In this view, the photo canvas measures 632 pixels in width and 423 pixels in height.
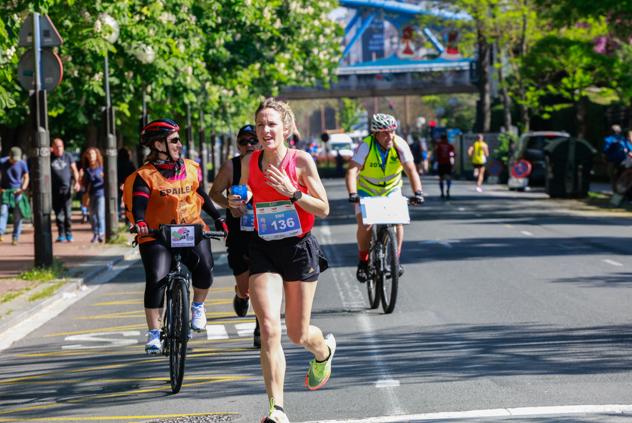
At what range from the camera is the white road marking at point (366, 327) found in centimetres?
823

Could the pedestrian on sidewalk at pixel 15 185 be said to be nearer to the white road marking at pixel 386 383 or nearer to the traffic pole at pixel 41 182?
the traffic pole at pixel 41 182

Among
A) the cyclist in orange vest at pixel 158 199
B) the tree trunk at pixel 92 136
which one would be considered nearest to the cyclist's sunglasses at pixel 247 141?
the cyclist in orange vest at pixel 158 199

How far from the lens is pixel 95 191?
24875mm

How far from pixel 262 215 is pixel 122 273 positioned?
11.7m

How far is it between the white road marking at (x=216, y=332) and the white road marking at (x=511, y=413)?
13.4 feet

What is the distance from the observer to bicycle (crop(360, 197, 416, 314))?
1280 centimetres

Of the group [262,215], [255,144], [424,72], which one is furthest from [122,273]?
[424,72]

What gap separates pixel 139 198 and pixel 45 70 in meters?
9.03

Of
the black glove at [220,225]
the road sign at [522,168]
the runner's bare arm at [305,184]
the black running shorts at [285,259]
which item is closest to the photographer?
the runner's bare arm at [305,184]

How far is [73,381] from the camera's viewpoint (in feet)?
31.7

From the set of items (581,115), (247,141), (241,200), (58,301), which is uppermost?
(581,115)

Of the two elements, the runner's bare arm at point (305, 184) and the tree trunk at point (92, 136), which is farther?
the tree trunk at point (92, 136)

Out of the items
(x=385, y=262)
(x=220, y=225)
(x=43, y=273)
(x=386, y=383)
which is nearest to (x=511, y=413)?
(x=386, y=383)

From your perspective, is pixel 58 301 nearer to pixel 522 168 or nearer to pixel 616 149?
pixel 616 149
